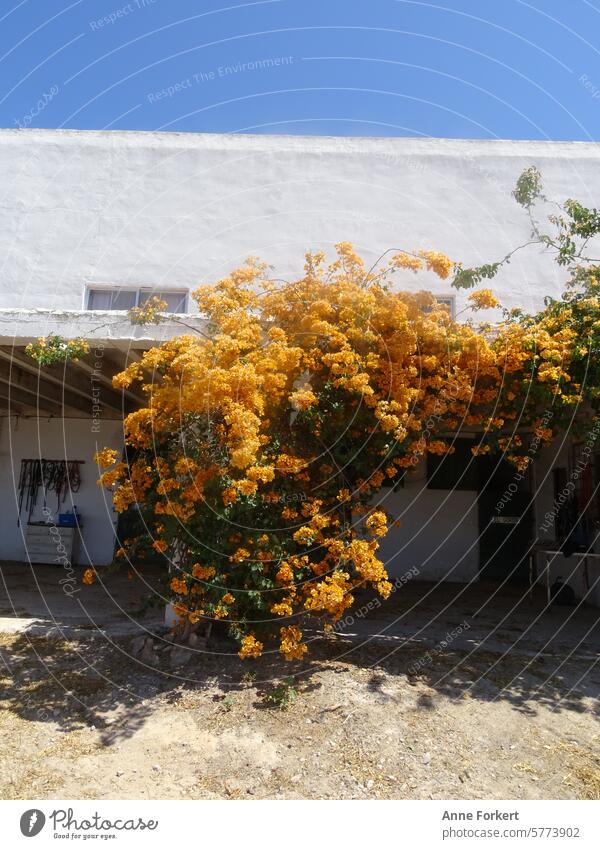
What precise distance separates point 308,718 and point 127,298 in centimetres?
843

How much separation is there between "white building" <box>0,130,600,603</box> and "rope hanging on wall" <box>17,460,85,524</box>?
0.13m

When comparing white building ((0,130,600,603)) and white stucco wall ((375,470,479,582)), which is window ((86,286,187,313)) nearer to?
white building ((0,130,600,603))

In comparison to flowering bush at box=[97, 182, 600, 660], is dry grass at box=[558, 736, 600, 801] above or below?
below

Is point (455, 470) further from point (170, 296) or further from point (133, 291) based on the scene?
point (133, 291)

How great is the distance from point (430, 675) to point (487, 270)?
4.82 metres

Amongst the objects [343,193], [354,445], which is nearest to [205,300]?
[354,445]

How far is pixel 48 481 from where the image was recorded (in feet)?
38.4

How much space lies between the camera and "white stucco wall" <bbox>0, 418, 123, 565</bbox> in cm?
1159

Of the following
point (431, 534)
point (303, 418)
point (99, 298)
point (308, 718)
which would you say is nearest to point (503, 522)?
point (431, 534)

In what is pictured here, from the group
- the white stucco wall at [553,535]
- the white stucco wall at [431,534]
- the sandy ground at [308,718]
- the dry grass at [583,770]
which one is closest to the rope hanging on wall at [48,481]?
the sandy ground at [308,718]

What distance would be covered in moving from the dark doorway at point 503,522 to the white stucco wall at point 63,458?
6797 millimetres

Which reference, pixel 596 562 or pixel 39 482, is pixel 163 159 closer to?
pixel 39 482

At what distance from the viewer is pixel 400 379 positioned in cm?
573

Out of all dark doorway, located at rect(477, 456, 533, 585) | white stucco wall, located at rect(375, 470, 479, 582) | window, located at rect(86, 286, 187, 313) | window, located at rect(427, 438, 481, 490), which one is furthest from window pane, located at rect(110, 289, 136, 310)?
dark doorway, located at rect(477, 456, 533, 585)
